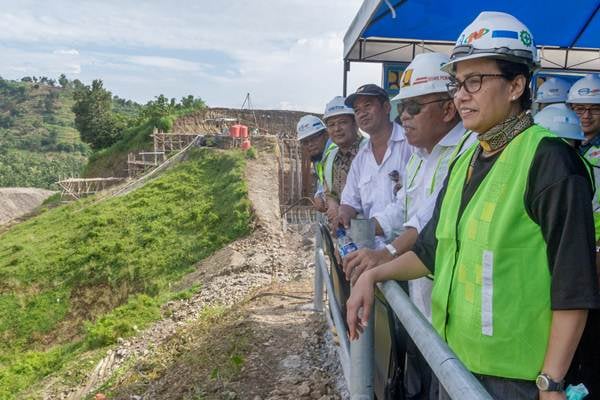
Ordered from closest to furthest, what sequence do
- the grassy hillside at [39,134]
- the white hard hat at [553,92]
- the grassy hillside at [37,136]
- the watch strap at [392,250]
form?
1. the watch strap at [392,250]
2. the white hard hat at [553,92]
3. the grassy hillside at [39,134]
4. the grassy hillside at [37,136]

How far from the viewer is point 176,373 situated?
477 centimetres

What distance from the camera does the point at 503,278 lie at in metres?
1.32

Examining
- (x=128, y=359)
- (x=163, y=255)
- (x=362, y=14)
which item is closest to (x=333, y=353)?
(x=362, y=14)

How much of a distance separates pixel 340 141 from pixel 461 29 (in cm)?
284

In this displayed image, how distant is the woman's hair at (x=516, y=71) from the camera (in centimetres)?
147

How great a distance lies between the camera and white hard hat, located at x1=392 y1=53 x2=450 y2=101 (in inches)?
93.1

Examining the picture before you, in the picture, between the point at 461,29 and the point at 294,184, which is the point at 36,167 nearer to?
the point at 294,184

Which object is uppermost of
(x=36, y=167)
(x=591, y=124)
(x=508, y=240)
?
(x=591, y=124)

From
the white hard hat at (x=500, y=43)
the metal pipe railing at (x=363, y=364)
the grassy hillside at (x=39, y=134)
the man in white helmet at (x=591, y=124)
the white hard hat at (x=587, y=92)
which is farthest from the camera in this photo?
the grassy hillside at (x=39, y=134)

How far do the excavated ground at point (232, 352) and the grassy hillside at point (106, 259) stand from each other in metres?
2.04

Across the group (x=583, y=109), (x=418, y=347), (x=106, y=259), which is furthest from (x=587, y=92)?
(x=106, y=259)

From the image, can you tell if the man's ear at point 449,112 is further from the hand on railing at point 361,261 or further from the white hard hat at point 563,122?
the hand on railing at point 361,261

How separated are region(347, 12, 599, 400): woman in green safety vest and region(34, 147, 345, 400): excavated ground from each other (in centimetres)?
194

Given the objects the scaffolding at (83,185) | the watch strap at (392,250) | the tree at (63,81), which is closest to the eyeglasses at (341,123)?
the watch strap at (392,250)
